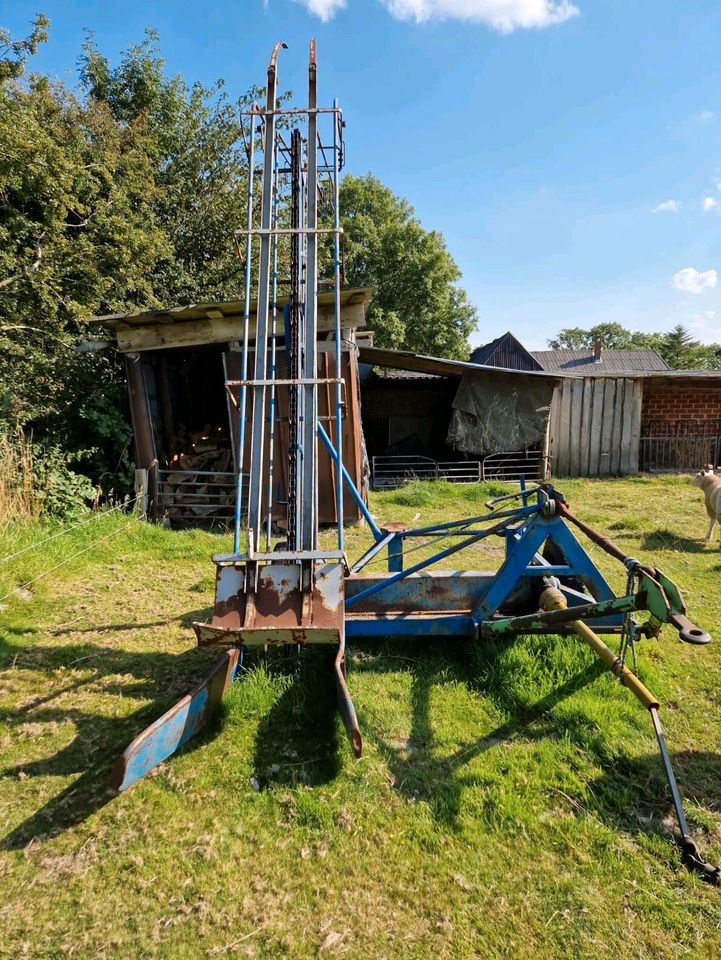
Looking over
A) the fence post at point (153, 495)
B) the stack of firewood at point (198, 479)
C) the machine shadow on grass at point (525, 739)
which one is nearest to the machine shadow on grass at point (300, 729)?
the machine shadow on grass at point (525, 739)

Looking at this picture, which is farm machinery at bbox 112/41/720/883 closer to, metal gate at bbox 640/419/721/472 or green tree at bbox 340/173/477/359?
metal gate at bbox 640/419/721/472

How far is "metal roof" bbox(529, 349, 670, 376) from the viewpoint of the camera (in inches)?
1061

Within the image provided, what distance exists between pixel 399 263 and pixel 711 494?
25.1 m

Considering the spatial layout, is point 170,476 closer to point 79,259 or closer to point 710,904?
point 79,259

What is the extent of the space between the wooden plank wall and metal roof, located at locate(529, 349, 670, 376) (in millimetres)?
13980

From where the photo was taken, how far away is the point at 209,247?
15742mm

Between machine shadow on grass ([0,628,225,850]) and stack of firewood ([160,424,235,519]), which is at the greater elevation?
stack of firewood ([160,424,235,519])

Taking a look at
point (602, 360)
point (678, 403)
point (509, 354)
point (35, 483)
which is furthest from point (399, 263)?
point (35, 483)

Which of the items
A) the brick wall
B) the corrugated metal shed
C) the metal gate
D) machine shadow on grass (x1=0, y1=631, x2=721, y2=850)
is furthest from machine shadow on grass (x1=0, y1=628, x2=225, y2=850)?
the corrugated metal shed

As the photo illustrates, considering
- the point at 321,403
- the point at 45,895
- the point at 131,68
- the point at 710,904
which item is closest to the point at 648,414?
the point at 321,403

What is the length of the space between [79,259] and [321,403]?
6.61 meters

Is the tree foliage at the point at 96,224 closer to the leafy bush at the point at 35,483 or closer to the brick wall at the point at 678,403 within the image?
the leafy bush at the point at 35,483

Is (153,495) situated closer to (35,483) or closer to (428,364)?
(35,483)

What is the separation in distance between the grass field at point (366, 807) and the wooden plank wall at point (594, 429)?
31.4 feet
